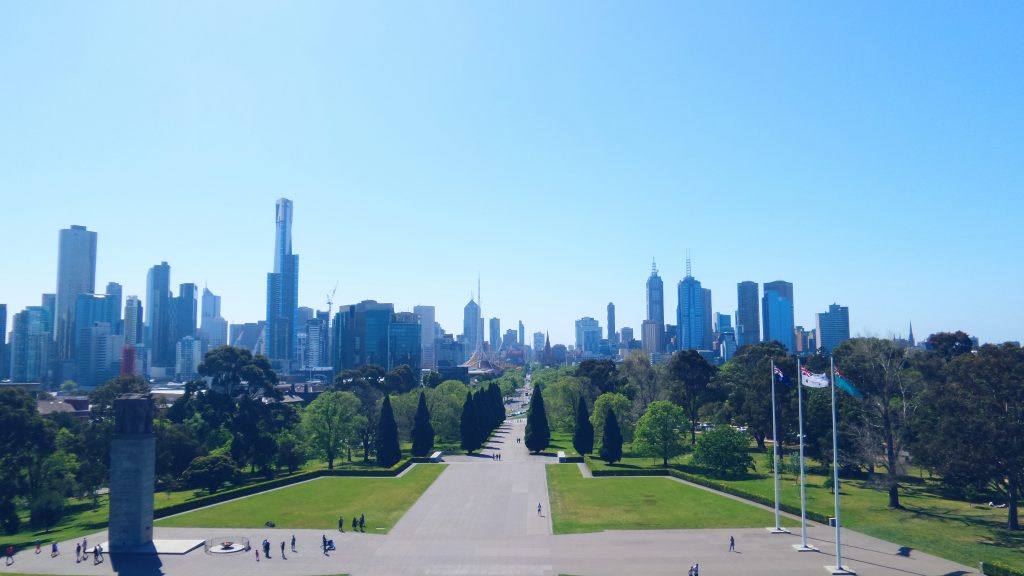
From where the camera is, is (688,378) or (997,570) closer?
(997,570)

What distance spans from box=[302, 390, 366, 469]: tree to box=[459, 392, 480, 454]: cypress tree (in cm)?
1482

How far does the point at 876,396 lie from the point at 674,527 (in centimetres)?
2331

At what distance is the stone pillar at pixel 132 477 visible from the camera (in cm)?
4434

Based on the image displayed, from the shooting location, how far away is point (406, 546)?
4384cm

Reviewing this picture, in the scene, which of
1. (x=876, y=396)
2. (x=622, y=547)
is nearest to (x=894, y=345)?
(x=876, y=396)

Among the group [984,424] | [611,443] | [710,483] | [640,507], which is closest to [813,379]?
[984,424]

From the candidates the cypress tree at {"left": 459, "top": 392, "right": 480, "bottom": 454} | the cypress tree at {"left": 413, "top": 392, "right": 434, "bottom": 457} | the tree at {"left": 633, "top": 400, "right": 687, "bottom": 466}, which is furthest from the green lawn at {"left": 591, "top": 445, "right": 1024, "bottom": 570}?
the cypress tree at {"left": 413, "top": 392, "right": 434, "bottom": 457}

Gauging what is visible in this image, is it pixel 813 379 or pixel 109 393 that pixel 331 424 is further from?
pixel 813 379

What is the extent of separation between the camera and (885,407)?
56.1 metres

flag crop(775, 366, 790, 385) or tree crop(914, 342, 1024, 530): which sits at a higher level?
flag crop(775, 366, 790, 385)

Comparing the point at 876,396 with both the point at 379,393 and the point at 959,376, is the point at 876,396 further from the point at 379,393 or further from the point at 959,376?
the point at 379,393

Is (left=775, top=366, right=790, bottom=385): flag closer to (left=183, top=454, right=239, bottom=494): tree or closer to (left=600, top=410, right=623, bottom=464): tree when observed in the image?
(left=600, top=410, right=623, bottom=464): tree

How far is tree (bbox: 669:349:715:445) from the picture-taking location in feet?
332

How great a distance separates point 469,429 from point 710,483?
1403 inches
